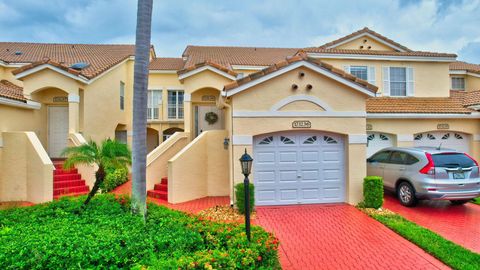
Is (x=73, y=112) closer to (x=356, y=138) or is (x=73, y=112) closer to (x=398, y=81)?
(x=356, y=138)

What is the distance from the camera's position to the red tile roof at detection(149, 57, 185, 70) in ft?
61.4

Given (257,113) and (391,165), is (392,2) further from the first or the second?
(257,113)

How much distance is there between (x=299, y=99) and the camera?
9.35m

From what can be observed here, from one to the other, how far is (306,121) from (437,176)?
441 centimetres

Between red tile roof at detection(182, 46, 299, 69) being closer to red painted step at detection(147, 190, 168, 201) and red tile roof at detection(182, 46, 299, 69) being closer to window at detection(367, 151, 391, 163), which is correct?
red painted step at detection(147, 190, 168, 201)

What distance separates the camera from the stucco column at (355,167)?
9.48 metres

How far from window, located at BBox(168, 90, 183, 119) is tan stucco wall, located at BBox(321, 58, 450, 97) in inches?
442

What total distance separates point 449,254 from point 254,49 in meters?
19.7

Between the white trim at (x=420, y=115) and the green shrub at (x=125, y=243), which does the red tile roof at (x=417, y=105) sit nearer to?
the white trim at (x=420, y=115)

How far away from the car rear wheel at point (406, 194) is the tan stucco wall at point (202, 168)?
6.51 meters

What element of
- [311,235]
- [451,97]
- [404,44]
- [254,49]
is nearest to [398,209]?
[311,235]

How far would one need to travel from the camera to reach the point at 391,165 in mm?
10297

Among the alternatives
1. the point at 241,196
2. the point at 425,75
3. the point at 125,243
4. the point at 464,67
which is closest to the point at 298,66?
the point at 241,196

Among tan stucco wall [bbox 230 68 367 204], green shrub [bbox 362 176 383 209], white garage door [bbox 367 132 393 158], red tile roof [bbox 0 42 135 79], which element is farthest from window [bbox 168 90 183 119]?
green shrub [bbox 362 176 383 209]
